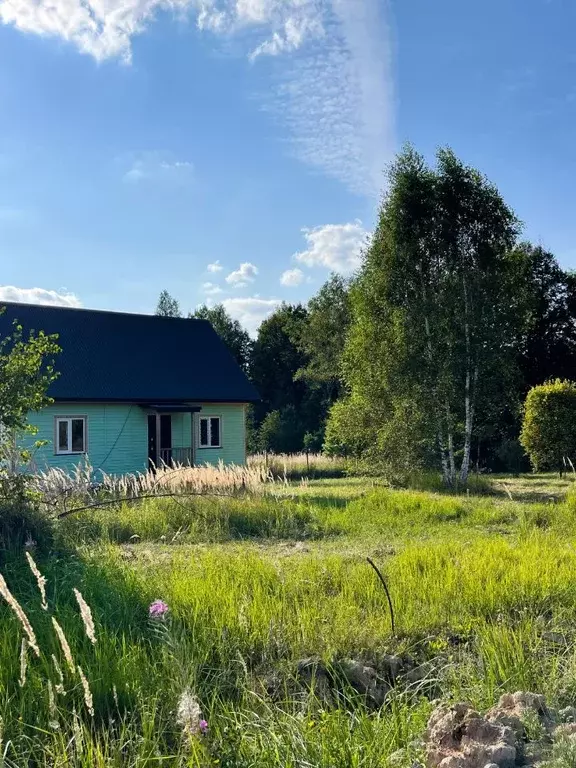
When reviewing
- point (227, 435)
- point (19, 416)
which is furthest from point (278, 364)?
point (19, 416)

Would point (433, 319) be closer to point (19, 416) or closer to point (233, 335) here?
point (19, 416)

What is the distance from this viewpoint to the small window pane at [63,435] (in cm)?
2025

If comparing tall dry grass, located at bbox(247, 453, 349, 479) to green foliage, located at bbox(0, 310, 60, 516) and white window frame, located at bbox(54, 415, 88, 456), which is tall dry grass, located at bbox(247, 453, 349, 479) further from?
green foliage, located at bbox(0, 310, 60, 516)

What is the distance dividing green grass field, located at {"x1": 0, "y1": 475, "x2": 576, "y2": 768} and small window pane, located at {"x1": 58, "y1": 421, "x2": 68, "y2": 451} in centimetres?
1347

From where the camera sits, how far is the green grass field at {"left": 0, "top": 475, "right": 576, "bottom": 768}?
289cm

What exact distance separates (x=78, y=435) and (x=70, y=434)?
12.0 inches

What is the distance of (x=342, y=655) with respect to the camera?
404cm

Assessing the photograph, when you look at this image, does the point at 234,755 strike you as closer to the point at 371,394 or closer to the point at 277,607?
the point at 277,607

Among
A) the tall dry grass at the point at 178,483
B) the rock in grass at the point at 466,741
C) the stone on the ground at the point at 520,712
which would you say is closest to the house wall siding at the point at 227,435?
the tall dry grass at the point at 178,483

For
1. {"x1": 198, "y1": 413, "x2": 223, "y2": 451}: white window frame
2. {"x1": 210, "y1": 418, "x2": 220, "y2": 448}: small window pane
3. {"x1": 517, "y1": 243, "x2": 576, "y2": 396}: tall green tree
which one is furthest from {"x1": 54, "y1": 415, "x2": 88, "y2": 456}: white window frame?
Answer: {"x1": 517, "y1": 243, "x2": 576, "y2": 396}: tall green tree

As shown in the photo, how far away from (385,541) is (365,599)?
341 cm

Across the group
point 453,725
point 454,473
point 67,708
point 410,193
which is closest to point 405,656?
point 453,725

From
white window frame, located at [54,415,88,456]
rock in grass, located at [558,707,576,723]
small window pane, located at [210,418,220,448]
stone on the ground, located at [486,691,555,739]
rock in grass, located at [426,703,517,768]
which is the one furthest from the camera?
small window pane, located at [210,418,220,448]

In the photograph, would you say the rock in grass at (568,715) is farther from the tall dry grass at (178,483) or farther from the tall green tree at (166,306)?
the tall green tree at (166,306)
